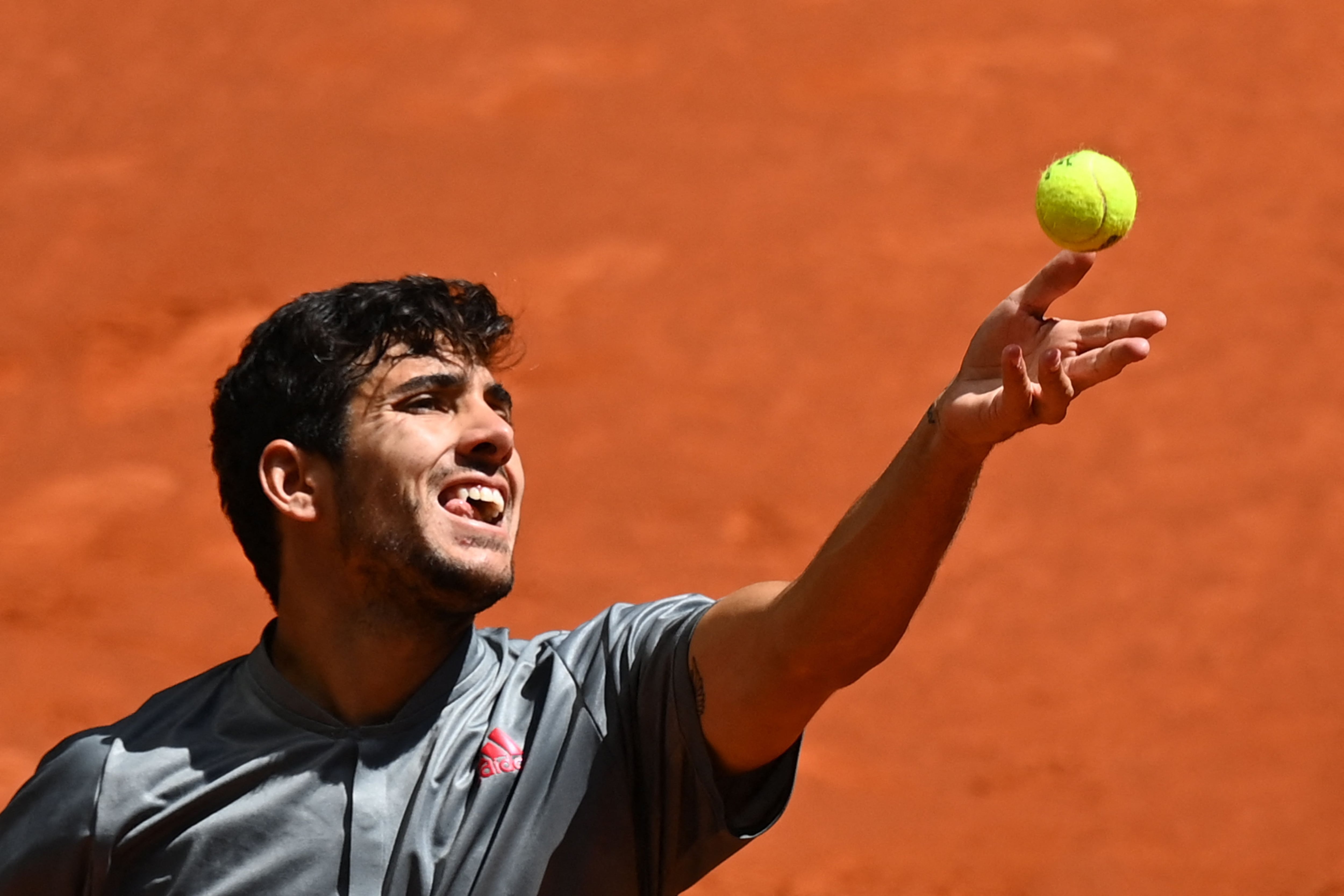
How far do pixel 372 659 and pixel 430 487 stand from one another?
0.28m

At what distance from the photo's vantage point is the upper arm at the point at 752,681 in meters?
2.27

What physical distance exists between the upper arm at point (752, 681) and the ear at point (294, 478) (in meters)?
0.73

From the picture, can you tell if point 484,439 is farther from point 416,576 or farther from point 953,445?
point 953,445

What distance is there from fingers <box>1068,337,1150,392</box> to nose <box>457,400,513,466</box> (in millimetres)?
973

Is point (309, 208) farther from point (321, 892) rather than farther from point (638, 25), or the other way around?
point (321, 892)

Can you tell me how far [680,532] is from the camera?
226 inches

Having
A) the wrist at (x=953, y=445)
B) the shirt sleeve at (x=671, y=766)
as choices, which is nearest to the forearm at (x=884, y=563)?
the wrist at (x=953, y=445)

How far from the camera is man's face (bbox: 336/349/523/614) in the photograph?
8.29 feet

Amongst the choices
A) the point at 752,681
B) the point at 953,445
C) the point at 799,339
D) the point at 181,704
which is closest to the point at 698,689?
the point at 752,681

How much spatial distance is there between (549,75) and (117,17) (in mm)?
1995

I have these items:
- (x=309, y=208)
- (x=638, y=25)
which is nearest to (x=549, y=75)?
(x=638, y=25)

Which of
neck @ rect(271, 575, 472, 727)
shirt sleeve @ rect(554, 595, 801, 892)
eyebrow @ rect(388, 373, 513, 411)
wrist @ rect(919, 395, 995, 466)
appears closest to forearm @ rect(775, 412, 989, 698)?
wrist @ rect(919, 395, 995, 466)

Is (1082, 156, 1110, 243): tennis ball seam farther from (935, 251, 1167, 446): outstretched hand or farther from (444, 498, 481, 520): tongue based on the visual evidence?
(444, 498, 481, 520): tongue

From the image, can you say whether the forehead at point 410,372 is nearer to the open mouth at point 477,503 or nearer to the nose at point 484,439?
the nose at point 484,439
